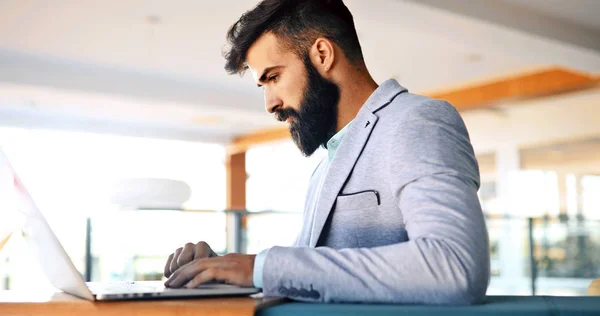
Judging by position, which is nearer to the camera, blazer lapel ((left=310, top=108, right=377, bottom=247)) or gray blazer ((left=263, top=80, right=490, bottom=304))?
gray blazer ((left=263, top=80, right=490, bottom=304))

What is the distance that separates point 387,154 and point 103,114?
9.55m

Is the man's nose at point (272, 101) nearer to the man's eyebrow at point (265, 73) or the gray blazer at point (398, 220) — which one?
the man's eyebrow at point (265, 73)

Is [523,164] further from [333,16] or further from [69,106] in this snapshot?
[333,16]

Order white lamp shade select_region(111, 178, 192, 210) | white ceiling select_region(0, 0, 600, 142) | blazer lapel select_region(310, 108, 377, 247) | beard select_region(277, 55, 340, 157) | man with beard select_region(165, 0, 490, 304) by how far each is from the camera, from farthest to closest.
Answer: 1. white ceiling select_region(0, 0, 600, 142)
2. white lamp shade select_region(111, 178, 192, 210)
3. beard select_region(277, 55, 340, 157)
4. blazer lapel select_region(310, 108, 377, 247)
5. man with beard select_region(165, 0, 490, 304)

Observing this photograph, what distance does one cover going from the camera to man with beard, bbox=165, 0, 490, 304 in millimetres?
931

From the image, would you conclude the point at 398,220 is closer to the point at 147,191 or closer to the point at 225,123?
the point at 147,191

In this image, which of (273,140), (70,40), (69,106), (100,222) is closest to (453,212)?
(100,222)

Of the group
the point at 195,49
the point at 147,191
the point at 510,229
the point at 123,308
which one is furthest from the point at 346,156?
the point at 510,229

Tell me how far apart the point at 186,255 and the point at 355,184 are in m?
0.37

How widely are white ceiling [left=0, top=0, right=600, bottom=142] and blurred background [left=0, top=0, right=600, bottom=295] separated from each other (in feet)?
0.07

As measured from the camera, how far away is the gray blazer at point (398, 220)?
0.92m

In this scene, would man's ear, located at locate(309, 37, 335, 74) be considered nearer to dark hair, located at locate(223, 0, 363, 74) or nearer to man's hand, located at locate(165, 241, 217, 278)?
dark hair, located at locate(223, 0, 363, 74)

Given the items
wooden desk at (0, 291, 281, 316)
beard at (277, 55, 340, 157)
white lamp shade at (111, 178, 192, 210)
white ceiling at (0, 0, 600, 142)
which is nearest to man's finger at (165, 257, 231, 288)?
wooden desk at (0, 291, 281, 316)

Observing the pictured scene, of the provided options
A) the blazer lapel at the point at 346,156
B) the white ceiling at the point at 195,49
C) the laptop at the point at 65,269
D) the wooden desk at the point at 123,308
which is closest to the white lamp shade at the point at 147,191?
the white ceiling at the point at 195,49
